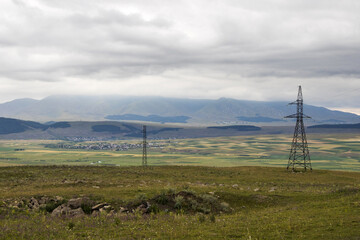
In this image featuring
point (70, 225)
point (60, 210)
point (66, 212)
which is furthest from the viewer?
point (60, 210)

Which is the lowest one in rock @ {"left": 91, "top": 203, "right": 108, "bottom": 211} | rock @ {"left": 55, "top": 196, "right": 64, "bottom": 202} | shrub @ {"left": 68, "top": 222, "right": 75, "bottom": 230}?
rock @ {"left": 91, "top": 203, "right": 108, "bottom": 211}

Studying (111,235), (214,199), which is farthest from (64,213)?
(214,199)

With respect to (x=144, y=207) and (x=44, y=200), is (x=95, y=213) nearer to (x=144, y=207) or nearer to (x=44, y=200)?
(x=144, y=207)

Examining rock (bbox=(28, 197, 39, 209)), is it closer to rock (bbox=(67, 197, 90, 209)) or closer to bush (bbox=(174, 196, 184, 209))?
rock (bbox=(67, 197, 90, 209))

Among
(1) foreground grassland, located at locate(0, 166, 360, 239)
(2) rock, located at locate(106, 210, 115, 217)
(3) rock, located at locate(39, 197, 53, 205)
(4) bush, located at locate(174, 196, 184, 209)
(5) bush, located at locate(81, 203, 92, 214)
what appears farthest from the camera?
(3) rock, located at locate(39, 197, 53, 205)

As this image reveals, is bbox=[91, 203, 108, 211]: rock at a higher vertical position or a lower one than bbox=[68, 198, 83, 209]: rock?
lower

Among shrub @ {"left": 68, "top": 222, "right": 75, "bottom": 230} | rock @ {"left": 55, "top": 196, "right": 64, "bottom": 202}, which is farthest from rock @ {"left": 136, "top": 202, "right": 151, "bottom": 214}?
rock @ {"left": 55, "top": 196, "right": 64, "bottom": 202}

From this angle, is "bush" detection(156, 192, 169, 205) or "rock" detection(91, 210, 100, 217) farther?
"bush" detection(156, 192, 169, 205)

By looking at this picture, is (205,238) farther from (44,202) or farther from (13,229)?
(44,202)

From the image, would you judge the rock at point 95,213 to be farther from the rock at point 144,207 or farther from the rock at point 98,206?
the rock at point 144,207

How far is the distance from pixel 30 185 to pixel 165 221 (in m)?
28.4

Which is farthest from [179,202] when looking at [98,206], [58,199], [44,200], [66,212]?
[44,200]

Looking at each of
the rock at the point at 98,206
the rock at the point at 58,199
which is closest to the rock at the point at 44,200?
the rock at the point at 58,199

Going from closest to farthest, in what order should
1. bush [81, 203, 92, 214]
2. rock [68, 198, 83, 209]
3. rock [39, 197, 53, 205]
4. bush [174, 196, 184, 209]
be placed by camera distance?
1. bush [81, 203, 92, 214]
2. rock [68, 198, 83, 209]
3. bush [174, 196, 184, 209]
4. rock [39, 197, 53, 205]
